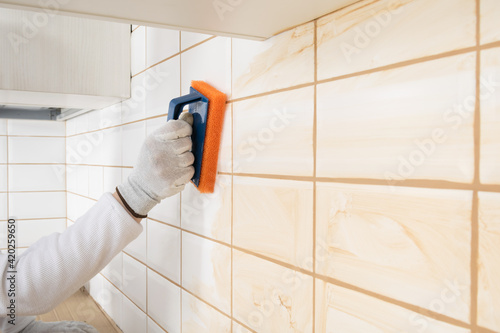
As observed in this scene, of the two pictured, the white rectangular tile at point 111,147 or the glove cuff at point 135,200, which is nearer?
the glove cuff at point 135,200

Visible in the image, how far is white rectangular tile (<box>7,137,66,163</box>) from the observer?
192 centimetres

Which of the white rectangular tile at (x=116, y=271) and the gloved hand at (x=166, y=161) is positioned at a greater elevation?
the gloved hand at (x=166, y=161)

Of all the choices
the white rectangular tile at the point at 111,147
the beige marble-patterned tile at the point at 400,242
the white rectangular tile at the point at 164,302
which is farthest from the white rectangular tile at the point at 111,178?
the beige marble-patterned tile at the point at 400,242

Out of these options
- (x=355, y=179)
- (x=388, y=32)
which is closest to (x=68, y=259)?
(x=355, y=179)

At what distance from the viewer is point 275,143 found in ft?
2.06

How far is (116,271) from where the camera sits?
137 cm

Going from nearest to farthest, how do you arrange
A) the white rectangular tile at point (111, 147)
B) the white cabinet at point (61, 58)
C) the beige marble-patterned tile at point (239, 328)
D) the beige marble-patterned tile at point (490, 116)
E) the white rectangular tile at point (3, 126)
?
the beige marble-patterned tile at point (490, 116) → the beige marble-patterned tile at point (239, 328) → the white cabinet at point (61, 58) → the white rectangular tile at point (111, 147) → the white rectangular tile at point (3, 126)

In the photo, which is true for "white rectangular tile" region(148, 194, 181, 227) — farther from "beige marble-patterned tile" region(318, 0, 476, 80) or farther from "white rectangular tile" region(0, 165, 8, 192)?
"white rectangular tile" region(0, 165, 8, 192)

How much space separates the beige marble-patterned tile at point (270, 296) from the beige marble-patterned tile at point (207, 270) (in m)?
0.04

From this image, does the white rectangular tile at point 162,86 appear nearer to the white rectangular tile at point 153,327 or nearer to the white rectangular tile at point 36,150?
the white rectangular tile at point 153,327

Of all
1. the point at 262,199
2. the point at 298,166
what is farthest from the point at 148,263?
the point at 298,166

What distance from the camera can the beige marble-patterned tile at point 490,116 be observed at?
1.14ft

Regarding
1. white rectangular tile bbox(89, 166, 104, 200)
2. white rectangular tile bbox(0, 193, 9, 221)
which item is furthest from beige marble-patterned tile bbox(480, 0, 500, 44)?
white rectangular tile bbox(0, 193, 9, 221)

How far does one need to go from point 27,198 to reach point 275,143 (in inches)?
71.7
